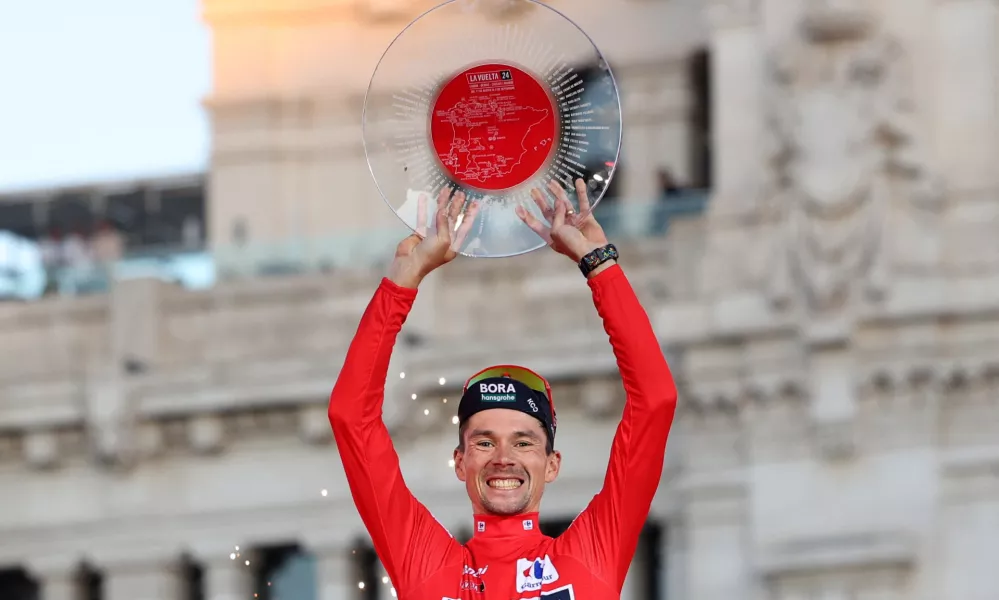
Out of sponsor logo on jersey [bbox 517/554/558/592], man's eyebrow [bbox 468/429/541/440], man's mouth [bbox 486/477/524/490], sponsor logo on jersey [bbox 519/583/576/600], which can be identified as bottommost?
sponsor logo on jersey [bbox 519/583/576/600]

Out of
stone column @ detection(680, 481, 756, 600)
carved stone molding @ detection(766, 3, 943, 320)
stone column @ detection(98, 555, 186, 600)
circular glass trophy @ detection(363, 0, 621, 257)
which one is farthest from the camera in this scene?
stone column @ detection(98, 555, 186, 600)

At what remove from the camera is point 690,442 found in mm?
39656

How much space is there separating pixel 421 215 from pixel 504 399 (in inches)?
31.7

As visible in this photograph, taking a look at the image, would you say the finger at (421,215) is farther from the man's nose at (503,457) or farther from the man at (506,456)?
the man's nose at (503,457)

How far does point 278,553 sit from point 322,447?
2229 mm

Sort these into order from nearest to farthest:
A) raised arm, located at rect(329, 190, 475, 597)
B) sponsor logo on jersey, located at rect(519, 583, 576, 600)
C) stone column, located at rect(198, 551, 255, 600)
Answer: sponsor logo on jersey, located at rect(519, 583, 576, 600) < raised arm, located at rect(329, 190, 475, 597) < stone column, located at rect(198, 551, 255, 600)

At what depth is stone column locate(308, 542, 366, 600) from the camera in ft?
140

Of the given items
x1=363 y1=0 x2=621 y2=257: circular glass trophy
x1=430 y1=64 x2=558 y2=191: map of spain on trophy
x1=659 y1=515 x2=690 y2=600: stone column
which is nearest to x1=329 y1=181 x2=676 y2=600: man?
x1=363 y1=0 x2=621 y2=257: circular glass trophy

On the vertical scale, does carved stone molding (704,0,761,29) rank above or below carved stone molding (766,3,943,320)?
above

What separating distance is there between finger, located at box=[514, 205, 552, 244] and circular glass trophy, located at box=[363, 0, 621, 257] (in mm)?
23

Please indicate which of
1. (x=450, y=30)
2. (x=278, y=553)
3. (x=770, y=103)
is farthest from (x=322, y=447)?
(x=450, y=30)

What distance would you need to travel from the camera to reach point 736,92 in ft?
138

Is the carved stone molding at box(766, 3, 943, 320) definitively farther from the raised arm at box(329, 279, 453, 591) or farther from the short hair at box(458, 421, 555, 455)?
the raised arm at box(329, 279, 453, 591)

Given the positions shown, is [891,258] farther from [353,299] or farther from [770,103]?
[353,299]
